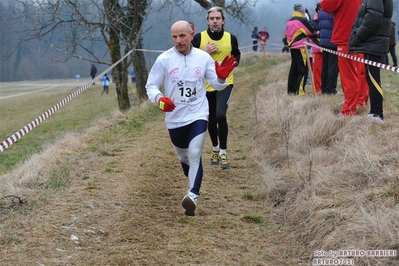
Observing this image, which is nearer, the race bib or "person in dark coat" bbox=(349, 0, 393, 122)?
the race bib

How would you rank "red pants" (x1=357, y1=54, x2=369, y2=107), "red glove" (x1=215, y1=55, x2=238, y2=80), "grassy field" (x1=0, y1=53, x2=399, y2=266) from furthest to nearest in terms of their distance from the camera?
"red pants" (x1=357, y1=54, x2=369, y2=107) < "red glove" (x1=215, y1=55, x2=238, y2=80) < "grassy field" (x1=0, y1=53, x2=399, y2=266)

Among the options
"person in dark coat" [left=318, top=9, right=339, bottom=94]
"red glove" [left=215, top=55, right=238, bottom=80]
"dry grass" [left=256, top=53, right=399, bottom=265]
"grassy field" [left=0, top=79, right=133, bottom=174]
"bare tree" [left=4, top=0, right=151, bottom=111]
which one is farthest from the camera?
"grassy field" [left=0, top=79, right=133, bottom=174]

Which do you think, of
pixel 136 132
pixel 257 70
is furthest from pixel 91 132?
pixel 257 70

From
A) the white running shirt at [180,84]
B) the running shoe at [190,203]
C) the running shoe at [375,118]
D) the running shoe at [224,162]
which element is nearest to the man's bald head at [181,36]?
the white running shirt at [180,84]

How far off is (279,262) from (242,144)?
202 inches

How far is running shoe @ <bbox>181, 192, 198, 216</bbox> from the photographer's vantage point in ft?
18.8

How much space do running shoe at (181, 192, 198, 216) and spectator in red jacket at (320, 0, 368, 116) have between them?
3.54m

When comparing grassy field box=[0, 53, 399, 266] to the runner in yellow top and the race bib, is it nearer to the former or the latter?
the runner in yellow top

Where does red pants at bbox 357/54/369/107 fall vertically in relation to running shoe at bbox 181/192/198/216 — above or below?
above

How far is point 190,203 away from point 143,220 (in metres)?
0.50

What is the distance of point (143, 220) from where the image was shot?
5.72 meters

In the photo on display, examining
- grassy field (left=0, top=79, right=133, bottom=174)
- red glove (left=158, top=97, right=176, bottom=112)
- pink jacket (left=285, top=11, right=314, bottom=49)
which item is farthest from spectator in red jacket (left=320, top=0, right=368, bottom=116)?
grassy field (left=0, top=79, right=133, bottom=174)

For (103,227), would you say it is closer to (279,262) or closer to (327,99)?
(279,262)

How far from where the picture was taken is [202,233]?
5.40m
